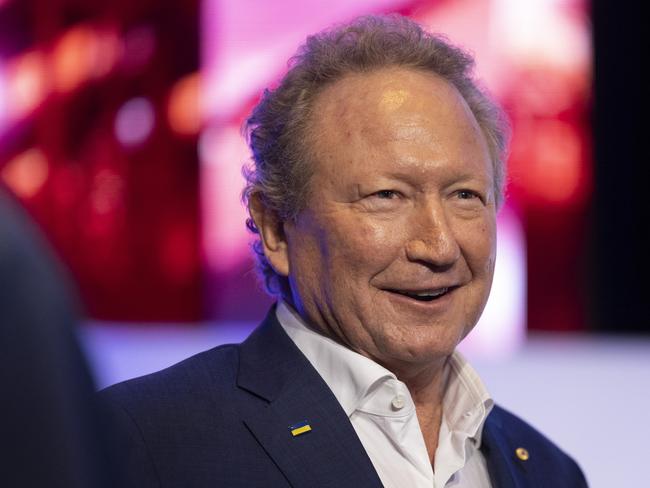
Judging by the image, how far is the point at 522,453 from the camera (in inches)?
68.5

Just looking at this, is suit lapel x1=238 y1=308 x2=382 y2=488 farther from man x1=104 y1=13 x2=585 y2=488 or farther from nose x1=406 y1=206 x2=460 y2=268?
nose x1=406 y1=206 x2=460 y2=268

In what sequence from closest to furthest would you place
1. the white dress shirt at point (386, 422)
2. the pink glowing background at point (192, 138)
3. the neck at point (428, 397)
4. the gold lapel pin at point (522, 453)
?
the white dress shirt at point (386, 422) < the neck at point (428, 397) < the gold lapel pin at point (522, 453) < the pink glowing background at point (192, 138)

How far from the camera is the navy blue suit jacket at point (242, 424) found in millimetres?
1379

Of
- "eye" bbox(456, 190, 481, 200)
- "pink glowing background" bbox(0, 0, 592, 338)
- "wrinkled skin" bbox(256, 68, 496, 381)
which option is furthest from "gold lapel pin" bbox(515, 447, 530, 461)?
"pink glowing background" bbox(0, 0, 592, 338)

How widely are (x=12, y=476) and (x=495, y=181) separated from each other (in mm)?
1343

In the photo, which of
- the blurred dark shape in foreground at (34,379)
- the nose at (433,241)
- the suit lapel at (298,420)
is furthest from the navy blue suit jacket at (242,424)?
the blurred dark shape in foreground at (34,379)

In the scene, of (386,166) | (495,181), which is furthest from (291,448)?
(495,181)

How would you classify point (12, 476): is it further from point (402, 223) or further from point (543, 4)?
point (543, 4)

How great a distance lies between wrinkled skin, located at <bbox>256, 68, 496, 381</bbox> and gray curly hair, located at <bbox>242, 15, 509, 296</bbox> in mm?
28

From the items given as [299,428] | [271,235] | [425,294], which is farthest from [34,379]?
[271,235]

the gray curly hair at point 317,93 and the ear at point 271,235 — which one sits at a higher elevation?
the gray curly hair at point 317,93

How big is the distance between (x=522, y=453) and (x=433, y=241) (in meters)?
0.49

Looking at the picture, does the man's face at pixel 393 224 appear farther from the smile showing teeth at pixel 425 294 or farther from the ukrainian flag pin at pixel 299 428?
the ukrainian flag pin at pixel 299 428

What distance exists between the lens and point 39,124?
4172 mm
